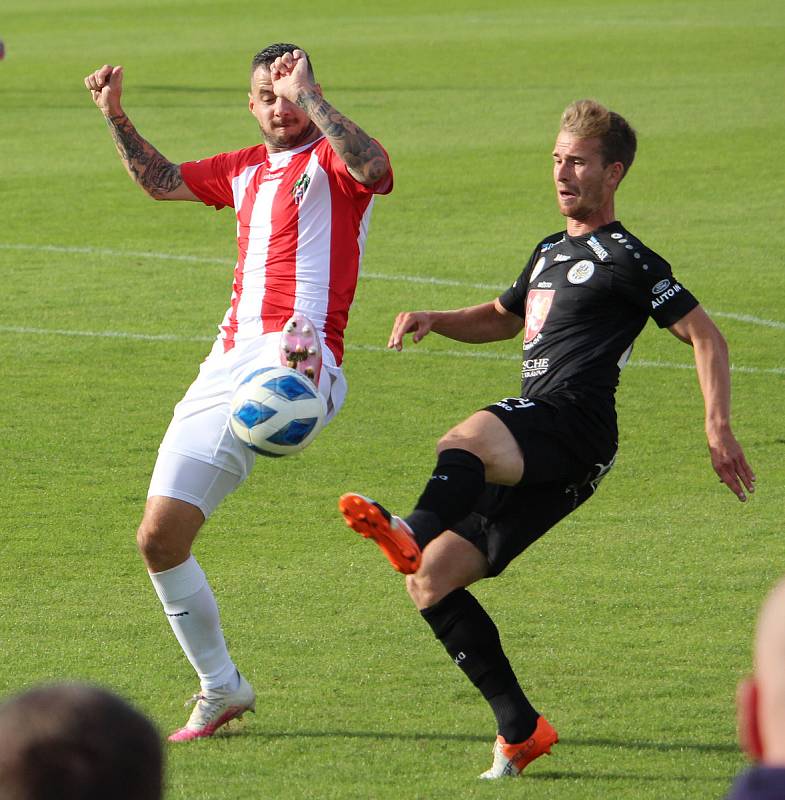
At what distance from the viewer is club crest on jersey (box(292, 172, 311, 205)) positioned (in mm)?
5590

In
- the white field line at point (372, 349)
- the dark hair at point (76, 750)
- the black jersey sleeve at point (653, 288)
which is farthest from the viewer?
the white field line at point (372, 349)

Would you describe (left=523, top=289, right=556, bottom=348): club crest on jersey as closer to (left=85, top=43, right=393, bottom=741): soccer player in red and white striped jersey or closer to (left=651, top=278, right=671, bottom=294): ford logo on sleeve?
(left=651, top=278, right=671, bottom=294): ford logo on sleeve

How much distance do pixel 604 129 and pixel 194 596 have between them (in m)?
2.02

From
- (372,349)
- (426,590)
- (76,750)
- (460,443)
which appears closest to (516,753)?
(426,590)

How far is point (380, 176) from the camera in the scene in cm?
530

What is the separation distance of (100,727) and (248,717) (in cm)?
359

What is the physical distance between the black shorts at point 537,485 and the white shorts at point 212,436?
715mm

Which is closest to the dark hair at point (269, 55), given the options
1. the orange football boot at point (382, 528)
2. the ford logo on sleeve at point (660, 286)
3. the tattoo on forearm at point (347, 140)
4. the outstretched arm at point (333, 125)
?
the outstretched arm at point (333, 125)

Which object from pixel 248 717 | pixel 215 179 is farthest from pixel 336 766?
pixel 215 179

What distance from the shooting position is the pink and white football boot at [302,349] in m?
5.23

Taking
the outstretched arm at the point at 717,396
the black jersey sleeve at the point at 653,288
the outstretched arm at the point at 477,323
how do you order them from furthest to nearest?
1. the outstretched arm at the point at 477,323
2. the black jersey sleeve at the point at 653,288
3. the outstretched arm at the point at 717,396

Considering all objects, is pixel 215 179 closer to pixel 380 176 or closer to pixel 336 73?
pixel 380 176

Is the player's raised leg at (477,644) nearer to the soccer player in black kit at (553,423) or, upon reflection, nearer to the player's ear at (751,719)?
the soccer player in black kit at (553,423)

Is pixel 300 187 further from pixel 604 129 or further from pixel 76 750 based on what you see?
pixel 76 750
